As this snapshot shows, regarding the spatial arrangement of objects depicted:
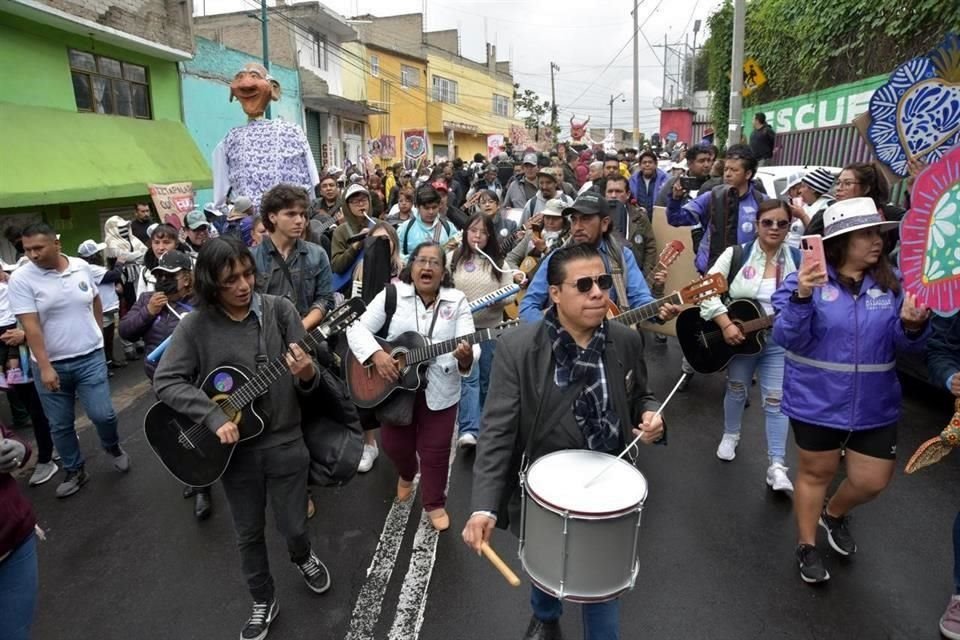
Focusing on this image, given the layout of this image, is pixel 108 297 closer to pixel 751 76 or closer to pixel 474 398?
pixel 474 398

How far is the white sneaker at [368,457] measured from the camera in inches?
201

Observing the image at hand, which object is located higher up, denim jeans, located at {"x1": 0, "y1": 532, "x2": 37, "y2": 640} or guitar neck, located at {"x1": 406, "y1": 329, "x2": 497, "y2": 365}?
guitar neck, located at {"x1": 406, "y1": 329, "x2": 497, "y2": 365}

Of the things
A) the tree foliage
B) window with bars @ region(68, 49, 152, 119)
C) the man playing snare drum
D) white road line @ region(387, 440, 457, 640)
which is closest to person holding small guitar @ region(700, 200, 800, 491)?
the man playing snare drum

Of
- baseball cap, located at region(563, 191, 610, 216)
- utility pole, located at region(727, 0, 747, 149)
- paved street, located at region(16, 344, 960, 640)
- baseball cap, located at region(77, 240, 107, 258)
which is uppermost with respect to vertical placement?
utility pole, located at region(727, 0, 747, 149)

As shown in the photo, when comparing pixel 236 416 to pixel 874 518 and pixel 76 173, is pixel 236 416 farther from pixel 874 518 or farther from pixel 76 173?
pixel 76 173

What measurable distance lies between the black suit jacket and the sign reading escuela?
9.73 metres

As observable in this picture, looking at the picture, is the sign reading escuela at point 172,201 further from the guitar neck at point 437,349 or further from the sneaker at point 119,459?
the guitar neck at point 437,349

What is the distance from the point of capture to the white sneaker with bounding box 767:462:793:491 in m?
4.47

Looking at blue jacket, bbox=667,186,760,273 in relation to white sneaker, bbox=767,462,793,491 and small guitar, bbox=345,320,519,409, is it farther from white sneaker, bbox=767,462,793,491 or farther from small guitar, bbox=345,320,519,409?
small guitar, bbox=345,320,519,409

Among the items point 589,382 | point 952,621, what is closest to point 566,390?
point 589,382

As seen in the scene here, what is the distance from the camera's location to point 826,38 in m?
12.0

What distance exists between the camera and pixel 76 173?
12.4 meters

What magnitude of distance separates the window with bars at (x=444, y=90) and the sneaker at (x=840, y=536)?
43.2 metres

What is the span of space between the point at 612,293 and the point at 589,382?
6.11 feet
